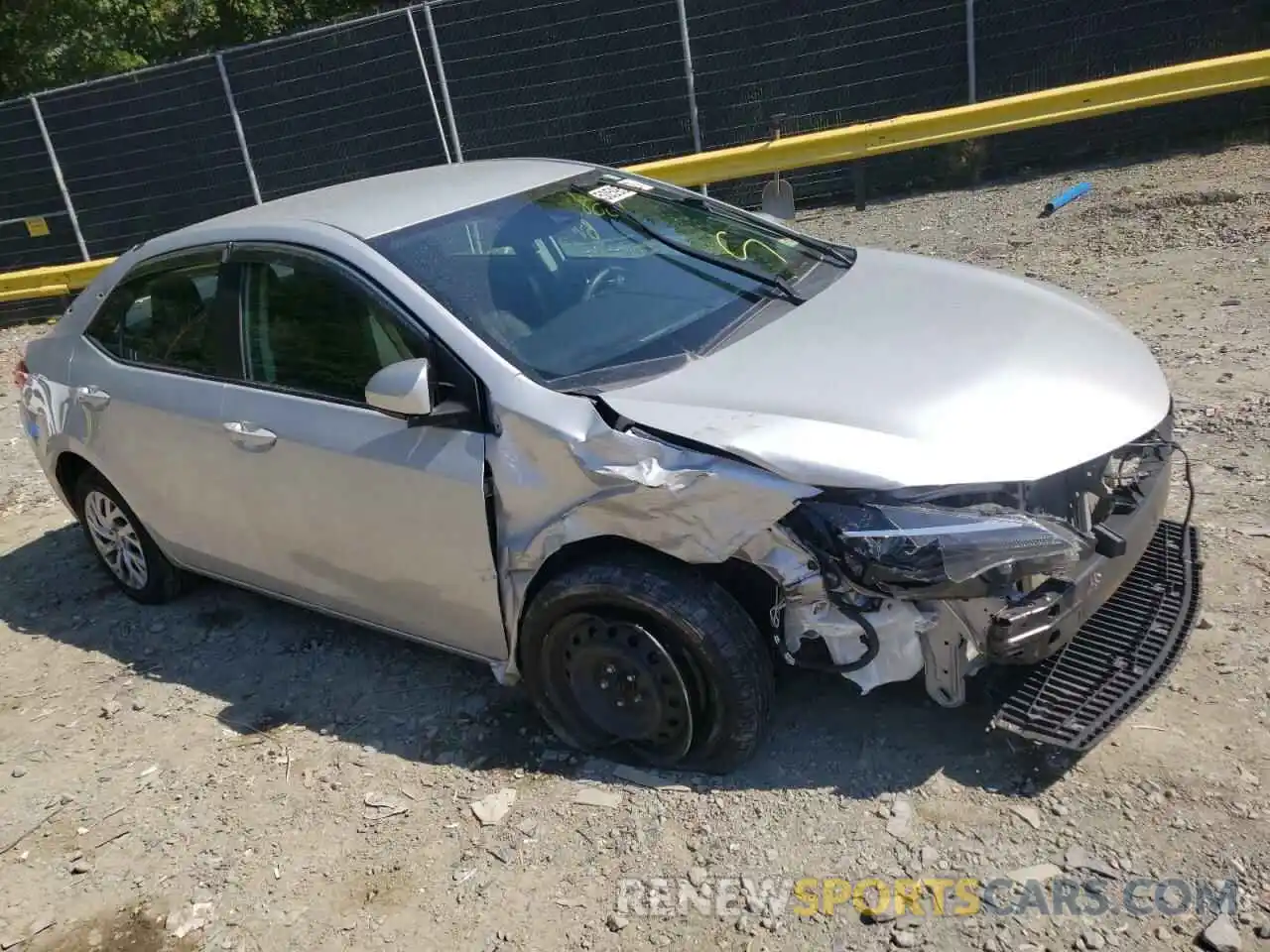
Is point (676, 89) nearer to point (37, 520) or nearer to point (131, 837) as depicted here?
point (37, 520)

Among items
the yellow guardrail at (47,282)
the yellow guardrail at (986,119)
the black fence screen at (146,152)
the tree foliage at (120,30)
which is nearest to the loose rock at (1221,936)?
the yellow guardrail at (986,119)

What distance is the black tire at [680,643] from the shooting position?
312cm

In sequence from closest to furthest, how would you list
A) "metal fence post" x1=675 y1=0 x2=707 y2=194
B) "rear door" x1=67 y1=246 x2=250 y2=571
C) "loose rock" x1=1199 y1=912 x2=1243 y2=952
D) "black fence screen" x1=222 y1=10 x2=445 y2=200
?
"loose rock" x1=1199 y1=912 x2=1243 y2=952 → "rear door" x1=67 y1=246 x2=250 y2=571 → "metal fence post" x1=675 y1=0 x2=707 y2=194 → "black fence screen" x1=222 y1=10 x2=445 y2=200

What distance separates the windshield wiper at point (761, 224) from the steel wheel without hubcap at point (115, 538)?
271 centimetres

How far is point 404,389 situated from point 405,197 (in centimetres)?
112

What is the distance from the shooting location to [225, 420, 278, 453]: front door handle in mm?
3896

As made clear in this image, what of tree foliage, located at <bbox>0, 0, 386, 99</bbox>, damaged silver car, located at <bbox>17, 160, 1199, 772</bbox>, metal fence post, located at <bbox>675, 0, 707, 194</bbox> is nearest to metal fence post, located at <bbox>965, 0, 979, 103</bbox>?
metal fence post, located at <bbox>675, 0, 707, 194</bbox>

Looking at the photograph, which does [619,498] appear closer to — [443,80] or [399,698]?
[399,698]

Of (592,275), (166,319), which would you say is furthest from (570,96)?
(592,275)

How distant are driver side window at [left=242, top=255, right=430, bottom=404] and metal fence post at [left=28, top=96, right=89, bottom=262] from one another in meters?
10.3

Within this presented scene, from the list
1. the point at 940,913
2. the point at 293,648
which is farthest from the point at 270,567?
the point at 940,913

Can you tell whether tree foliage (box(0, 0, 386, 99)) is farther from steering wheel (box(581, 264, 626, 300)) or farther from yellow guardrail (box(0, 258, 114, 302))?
steering wheel (box(581, 264, 626, 300))

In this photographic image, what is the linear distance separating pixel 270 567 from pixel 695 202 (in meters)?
2.23

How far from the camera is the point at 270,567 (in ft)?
13.7
